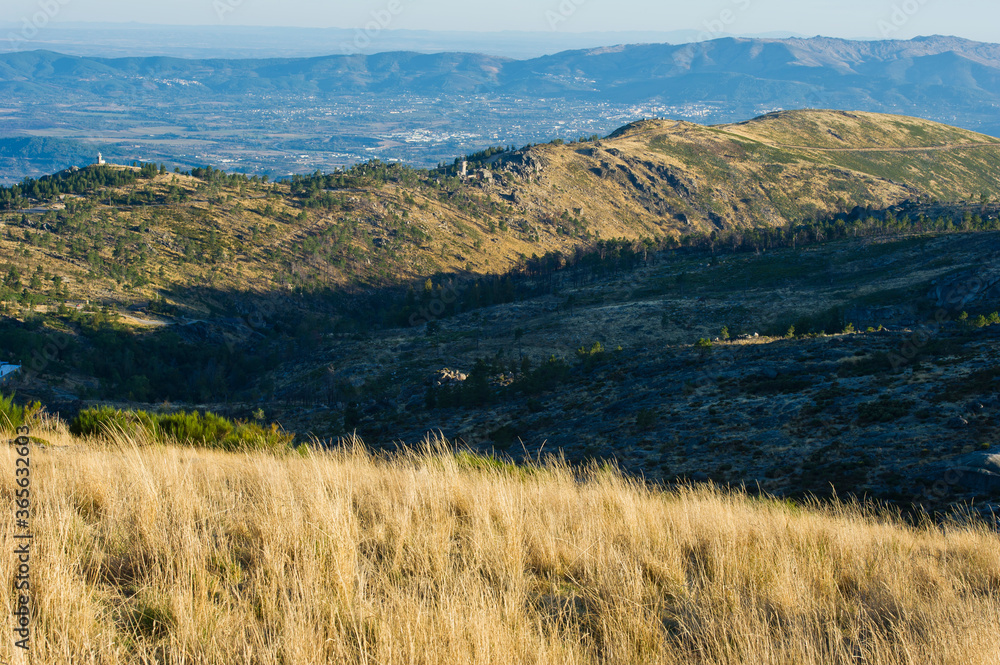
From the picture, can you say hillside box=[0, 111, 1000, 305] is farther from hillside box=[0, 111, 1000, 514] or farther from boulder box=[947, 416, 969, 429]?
boulder box=[947, 416, 969, 429]

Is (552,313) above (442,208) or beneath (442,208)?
beneath

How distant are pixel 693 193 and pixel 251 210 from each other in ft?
366

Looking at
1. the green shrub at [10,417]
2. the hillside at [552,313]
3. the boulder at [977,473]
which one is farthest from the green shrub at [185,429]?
the boulder at [977,473]

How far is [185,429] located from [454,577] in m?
11.0

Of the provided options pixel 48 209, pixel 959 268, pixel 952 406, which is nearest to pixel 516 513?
pixel 952 406

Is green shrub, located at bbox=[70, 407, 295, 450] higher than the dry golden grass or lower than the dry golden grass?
lower

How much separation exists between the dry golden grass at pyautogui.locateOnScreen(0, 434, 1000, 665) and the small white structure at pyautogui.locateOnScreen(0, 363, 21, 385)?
158 feet

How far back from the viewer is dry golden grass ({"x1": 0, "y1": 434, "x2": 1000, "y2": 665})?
13.4 feet

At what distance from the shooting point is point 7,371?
161 ft

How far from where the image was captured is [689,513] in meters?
7.28

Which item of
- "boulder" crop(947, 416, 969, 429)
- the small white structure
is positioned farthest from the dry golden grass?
the small white structure

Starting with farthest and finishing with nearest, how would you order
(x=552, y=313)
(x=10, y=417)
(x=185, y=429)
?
1. (x=552, y=313)
2. (x=185, y=429)
3. (x=10, y=417)
